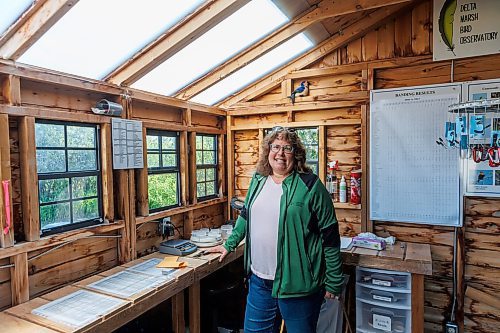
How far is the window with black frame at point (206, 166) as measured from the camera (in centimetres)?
323

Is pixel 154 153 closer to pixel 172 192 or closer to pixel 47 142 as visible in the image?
pixel 172 192

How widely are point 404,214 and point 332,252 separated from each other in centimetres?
133

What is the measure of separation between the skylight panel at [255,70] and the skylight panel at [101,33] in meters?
0.99

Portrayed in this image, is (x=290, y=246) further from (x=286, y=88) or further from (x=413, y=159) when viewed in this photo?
(x=286, y=88)

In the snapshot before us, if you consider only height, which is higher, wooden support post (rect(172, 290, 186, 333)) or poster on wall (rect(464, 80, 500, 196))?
poster on wall (rect(464, 80, 500, 196))

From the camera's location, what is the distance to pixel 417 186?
272cm

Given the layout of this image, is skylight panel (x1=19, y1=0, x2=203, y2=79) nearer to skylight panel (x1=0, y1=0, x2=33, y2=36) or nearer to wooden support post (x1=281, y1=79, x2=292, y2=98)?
skylight panel (x1=0, y1=0, x2=33, y2=36)

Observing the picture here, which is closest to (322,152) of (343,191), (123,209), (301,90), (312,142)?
(312,142)

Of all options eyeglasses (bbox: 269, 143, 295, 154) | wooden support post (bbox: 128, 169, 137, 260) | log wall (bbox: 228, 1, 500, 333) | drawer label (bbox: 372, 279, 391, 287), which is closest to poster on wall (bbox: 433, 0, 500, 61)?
log wall (bbox: 228, 1, 500, 333)

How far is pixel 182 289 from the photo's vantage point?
2055 millimetres

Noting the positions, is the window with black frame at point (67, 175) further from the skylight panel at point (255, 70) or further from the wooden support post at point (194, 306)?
the skylight panel at point (255, 70)

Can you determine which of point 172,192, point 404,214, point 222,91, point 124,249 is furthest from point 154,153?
point 404,214

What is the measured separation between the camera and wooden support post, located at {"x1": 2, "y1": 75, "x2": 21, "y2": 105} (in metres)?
1.70

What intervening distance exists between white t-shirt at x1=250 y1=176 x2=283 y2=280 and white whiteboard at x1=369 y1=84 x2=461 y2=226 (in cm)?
135
